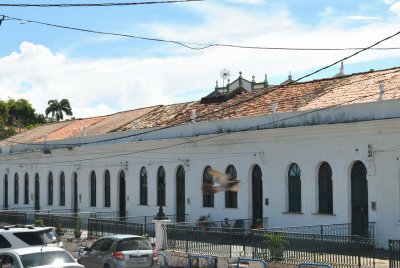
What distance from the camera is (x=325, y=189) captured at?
27078mm

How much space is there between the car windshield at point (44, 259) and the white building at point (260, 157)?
40.8ft

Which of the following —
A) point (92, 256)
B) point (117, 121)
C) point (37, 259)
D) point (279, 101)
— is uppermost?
point (117, 121)

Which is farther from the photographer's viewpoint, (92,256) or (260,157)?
(260,157)

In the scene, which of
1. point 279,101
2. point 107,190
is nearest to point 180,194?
point 279,101

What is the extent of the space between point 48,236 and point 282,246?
7145 millimetres

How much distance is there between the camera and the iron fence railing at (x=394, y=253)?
60.2ft

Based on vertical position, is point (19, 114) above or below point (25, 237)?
above

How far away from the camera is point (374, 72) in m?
30.5

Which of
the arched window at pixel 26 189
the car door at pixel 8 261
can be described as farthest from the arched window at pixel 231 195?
the arched window at pixel 26 189

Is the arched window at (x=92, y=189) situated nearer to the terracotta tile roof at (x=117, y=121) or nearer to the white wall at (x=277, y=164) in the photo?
the white wall at (x=277, y=164)

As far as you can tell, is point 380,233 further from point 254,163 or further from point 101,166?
point 101,166

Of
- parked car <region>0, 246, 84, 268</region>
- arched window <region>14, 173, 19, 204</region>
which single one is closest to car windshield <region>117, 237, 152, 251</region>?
parked car <region>0, 246, 84, 268</region>

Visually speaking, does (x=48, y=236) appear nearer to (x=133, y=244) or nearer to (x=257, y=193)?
(x=133, y=244)

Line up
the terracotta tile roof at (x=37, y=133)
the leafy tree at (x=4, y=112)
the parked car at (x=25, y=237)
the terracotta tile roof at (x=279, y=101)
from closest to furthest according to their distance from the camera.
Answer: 1. the parked car at (x=25, y=237)
2. the terracotta tile roof at (x=279, y=101)
3. the terracotta tile roof at (x=37, y=133)
4. the leafy tree at (x=4, y=112)
